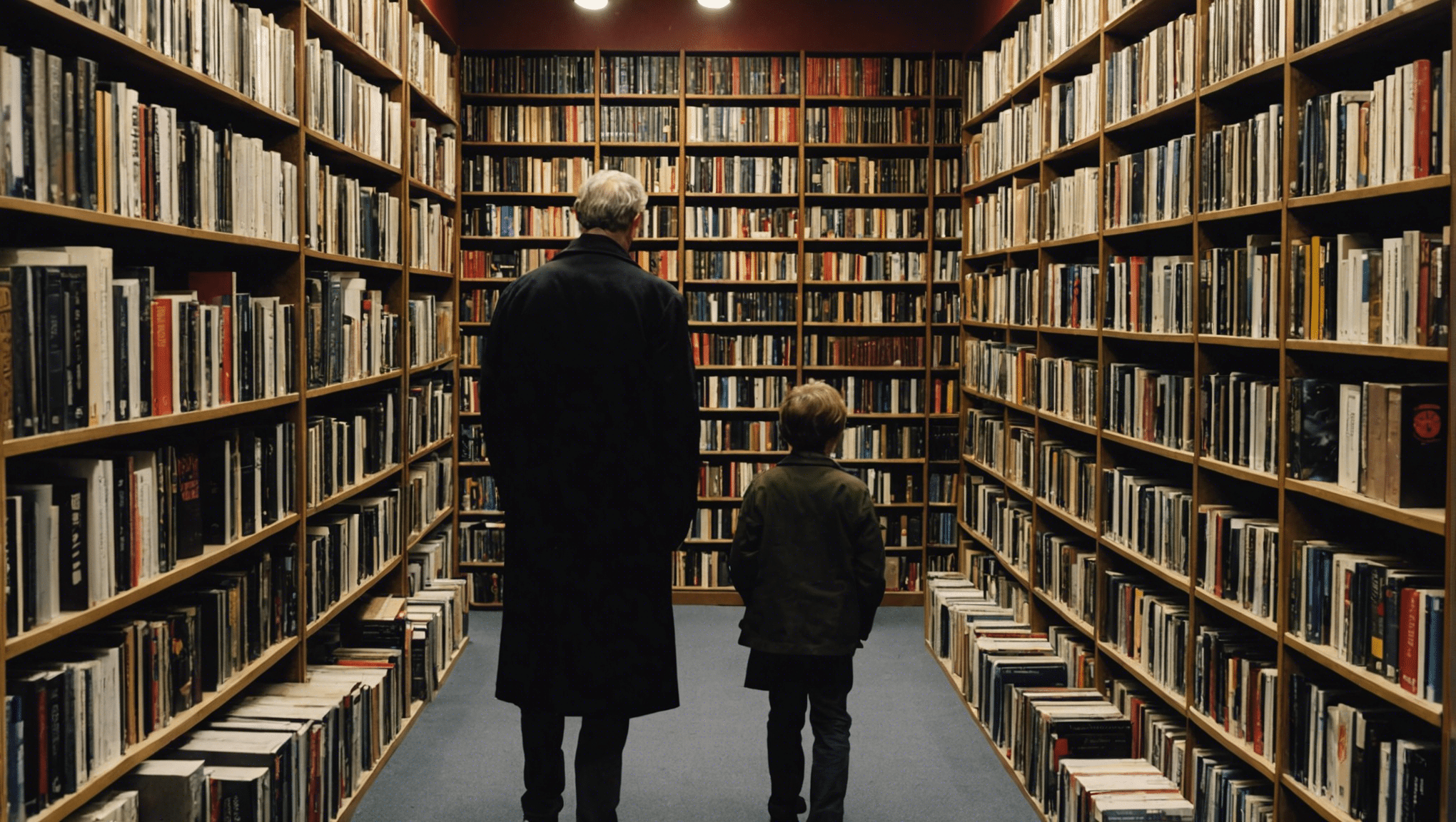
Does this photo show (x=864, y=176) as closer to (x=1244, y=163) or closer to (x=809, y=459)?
(x=809, y=459)

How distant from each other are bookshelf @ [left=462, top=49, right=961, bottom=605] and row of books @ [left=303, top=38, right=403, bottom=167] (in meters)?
1.85

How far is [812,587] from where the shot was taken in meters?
3.08

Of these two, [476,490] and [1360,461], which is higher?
[1360,461]

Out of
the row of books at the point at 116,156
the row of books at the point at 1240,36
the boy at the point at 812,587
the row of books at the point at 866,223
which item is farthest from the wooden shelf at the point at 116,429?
the row of books at the point at 866,223

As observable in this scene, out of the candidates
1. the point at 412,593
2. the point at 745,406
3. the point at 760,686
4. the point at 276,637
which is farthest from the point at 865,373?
the point at 276,637

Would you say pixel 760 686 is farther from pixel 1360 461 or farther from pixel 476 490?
pixel 476 490

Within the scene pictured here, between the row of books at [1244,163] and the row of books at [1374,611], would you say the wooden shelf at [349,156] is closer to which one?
the row of books at [1244,163]

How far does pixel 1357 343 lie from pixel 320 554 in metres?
2.88

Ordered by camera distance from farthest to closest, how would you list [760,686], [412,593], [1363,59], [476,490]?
[476,490] → [412,593] → [760,686] → [1363,59]

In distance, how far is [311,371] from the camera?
345 cm

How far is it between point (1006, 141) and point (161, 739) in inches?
164

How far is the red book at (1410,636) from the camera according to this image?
2105 mm

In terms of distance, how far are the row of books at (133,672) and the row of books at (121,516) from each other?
0.13m

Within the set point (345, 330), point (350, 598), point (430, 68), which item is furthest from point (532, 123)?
point (350, 598)
